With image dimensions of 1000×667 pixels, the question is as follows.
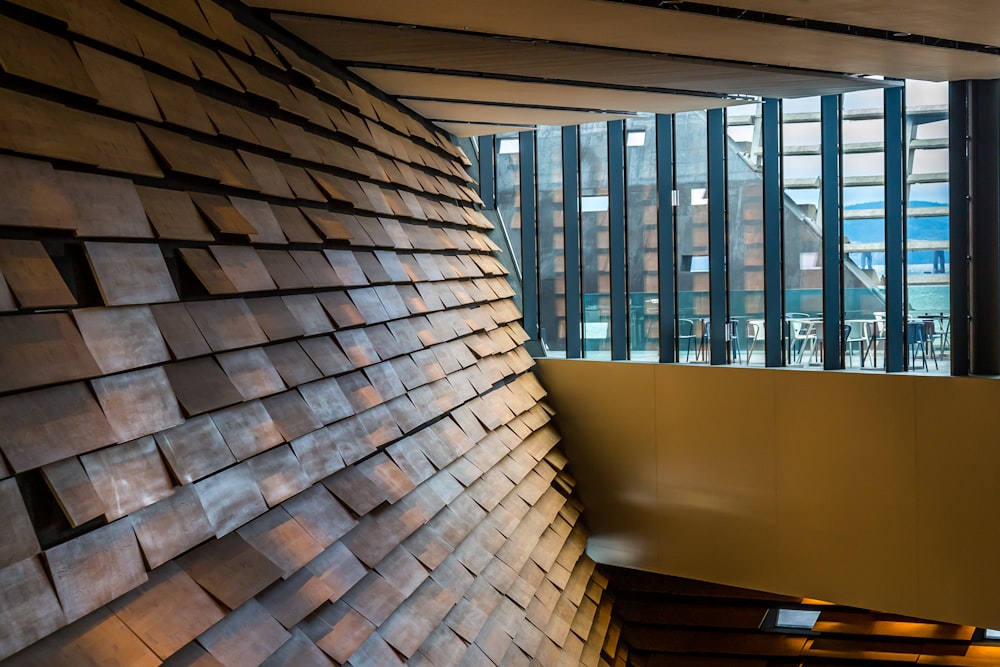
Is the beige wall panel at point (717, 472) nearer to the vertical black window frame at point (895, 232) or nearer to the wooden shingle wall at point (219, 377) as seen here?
the vertical black window frame at point (895, 232)

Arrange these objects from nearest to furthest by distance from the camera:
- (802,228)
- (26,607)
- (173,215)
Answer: (26,607) < (173,215) < (802,228)

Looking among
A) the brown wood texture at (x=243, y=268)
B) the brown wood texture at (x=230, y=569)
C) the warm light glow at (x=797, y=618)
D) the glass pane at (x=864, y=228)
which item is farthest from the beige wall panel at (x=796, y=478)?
the brown wood texture at (x=230, y=569)

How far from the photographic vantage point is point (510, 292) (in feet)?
23.9

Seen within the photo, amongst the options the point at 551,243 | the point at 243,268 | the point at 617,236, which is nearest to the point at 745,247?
the point at 617,236

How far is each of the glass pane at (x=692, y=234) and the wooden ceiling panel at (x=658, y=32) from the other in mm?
2153

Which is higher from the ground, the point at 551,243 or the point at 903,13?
the point at 903,13

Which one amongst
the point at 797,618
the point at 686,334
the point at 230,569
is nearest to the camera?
the point at 230,569

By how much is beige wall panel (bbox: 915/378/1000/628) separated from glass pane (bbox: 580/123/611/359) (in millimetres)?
2846

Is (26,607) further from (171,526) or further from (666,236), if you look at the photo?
(666,236)

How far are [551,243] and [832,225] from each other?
8.41ft

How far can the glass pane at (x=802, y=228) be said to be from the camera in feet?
22.4

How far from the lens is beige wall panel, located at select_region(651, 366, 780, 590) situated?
659 cm

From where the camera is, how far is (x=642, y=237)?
7590mm

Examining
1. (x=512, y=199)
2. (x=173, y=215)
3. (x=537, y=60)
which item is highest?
(x=537, y=60)
